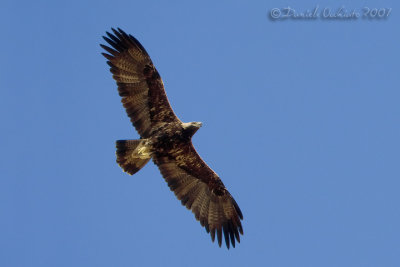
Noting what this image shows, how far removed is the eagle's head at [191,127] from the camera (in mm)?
14758

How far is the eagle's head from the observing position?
14758 mm

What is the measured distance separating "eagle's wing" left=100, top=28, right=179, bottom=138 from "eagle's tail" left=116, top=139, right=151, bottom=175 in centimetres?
29

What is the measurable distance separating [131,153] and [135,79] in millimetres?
1669

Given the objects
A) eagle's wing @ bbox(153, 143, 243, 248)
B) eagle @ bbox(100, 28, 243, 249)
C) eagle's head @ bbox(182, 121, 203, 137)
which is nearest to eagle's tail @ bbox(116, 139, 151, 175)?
eagle @ bbox(100, 28, 243, 249)

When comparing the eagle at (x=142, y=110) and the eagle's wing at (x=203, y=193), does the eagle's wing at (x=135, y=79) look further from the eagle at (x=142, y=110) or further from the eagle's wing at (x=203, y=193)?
the eagle's wing at (x=203, y=193)

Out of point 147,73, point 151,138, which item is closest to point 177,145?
point 151,138

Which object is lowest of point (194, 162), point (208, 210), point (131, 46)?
point (208, 210)

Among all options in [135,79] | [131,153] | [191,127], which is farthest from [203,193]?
[135,79]

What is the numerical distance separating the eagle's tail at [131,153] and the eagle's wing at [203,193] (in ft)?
1.85

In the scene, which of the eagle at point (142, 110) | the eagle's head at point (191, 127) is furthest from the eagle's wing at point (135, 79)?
the eagle's head at point (191, 127)

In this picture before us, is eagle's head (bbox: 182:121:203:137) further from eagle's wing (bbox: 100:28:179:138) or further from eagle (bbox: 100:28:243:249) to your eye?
eagle's wing (bbox: 100:28:179:138)

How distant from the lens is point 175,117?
15.0 m

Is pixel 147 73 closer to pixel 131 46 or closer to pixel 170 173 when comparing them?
pixel 131 46

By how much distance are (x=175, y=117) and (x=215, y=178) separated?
182 centimetres
